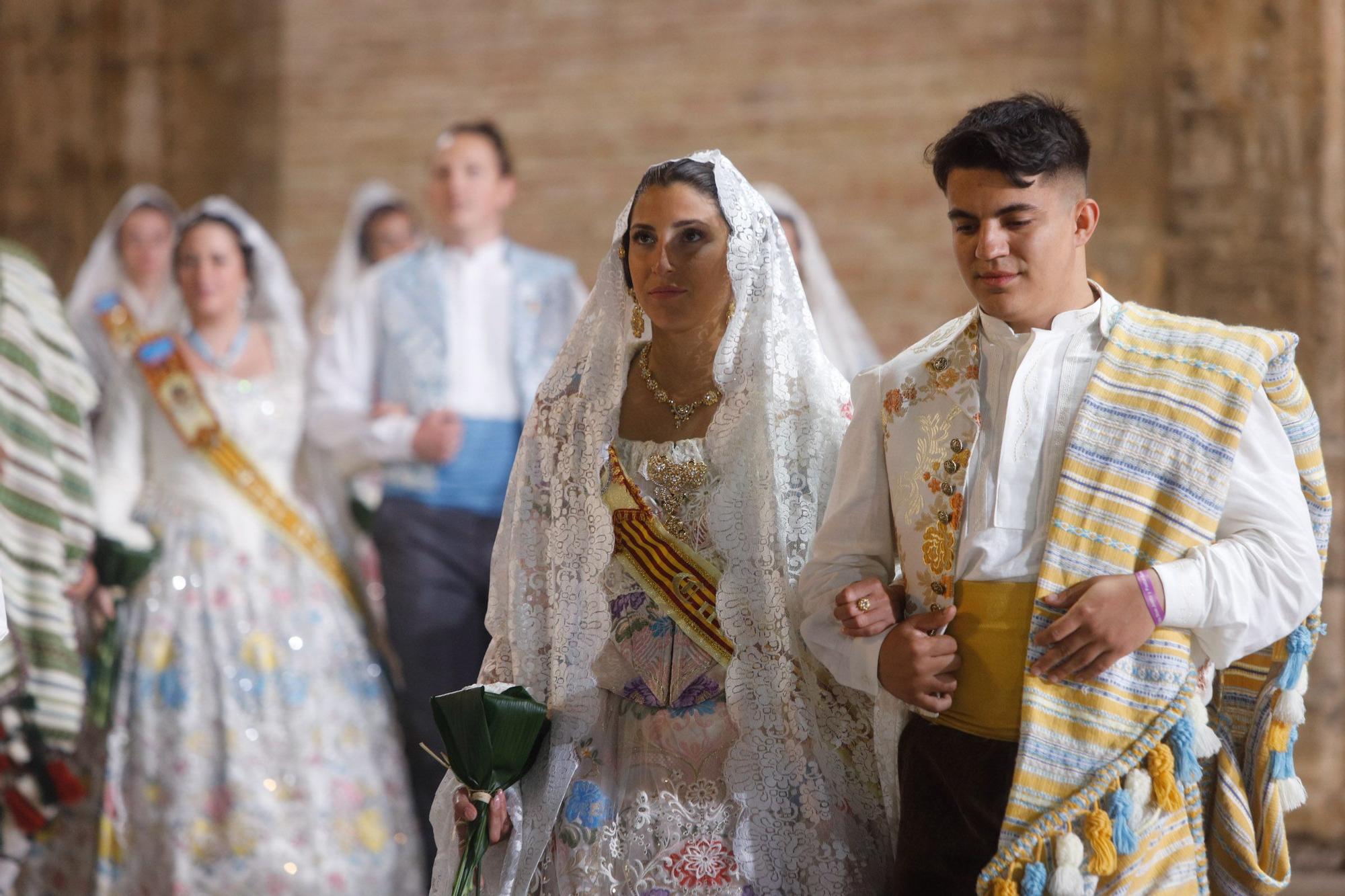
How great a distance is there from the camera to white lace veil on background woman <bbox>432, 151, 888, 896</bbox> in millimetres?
2586

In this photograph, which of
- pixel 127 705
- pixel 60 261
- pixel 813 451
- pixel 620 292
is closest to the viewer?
pixel 813 451

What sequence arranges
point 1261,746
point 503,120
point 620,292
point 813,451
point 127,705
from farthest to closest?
point 503,120, point 127,705, point 620,292, point 813,451, point 1261,746

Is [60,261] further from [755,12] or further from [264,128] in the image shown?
[755,12]

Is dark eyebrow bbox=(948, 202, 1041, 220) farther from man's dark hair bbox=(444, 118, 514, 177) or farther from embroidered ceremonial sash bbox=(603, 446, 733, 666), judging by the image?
man's dark hair bbox=(444, 118, 514, 177)

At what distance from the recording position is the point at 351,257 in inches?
255

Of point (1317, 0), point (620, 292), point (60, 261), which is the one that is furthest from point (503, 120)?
point (620, 292)

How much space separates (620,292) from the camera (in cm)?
292

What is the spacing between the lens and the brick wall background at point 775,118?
4949mm

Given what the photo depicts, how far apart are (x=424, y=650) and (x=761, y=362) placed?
2.27m

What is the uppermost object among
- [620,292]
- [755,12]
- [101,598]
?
→ [755,12]

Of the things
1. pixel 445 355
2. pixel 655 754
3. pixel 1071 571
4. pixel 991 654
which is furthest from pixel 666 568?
pixel 445 355

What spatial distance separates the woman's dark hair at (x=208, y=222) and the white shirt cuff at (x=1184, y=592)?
3678 millimetres

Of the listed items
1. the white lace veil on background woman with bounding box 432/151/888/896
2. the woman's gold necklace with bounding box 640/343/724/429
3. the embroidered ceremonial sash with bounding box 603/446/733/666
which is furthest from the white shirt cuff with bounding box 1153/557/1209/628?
the woman's gold necklace with bounding box 640/343/724/429

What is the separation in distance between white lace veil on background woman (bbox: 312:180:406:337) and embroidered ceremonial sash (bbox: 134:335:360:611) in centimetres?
136
